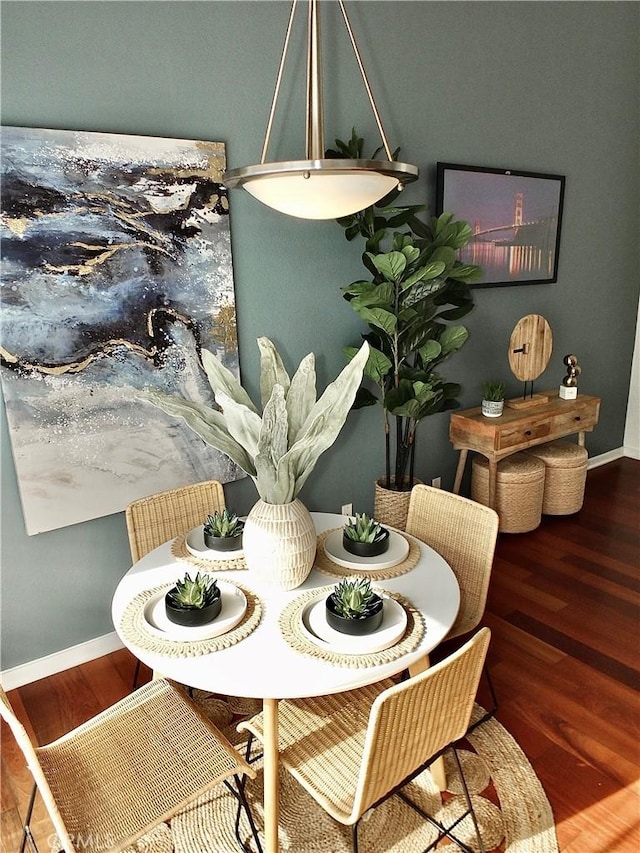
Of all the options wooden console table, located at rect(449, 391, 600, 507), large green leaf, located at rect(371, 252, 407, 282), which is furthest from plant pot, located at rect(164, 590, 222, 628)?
wooden console table, located at rect(449, 391, 600, 507)

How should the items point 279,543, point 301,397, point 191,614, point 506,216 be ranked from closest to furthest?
point 191,614
point 279,543
point 301,397
point 506,216

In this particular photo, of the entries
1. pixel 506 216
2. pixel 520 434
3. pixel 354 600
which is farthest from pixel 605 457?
pixel 354 600

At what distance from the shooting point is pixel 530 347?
Answer: 11.9ft

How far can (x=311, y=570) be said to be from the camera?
5.98 feet

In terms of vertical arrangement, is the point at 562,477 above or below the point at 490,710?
above

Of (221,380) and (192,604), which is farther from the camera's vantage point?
(221,380)

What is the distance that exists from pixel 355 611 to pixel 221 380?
2.26 feet

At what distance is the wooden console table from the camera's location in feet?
10.9

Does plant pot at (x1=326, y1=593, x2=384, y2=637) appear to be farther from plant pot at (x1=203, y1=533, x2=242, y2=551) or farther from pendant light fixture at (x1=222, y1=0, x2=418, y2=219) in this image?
pendant light fixture at (x1=222, y1=0, x2=418, y2=219)

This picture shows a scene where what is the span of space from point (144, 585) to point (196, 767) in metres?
0.49

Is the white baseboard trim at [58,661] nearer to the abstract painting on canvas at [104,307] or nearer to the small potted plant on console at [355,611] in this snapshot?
the abstract painting on canvas at [104,307]

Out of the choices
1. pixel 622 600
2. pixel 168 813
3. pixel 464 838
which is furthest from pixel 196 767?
A: pixel 622 600

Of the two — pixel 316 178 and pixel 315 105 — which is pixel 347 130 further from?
pixel 316 178

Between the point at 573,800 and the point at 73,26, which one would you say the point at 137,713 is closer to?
the point at 573,800
